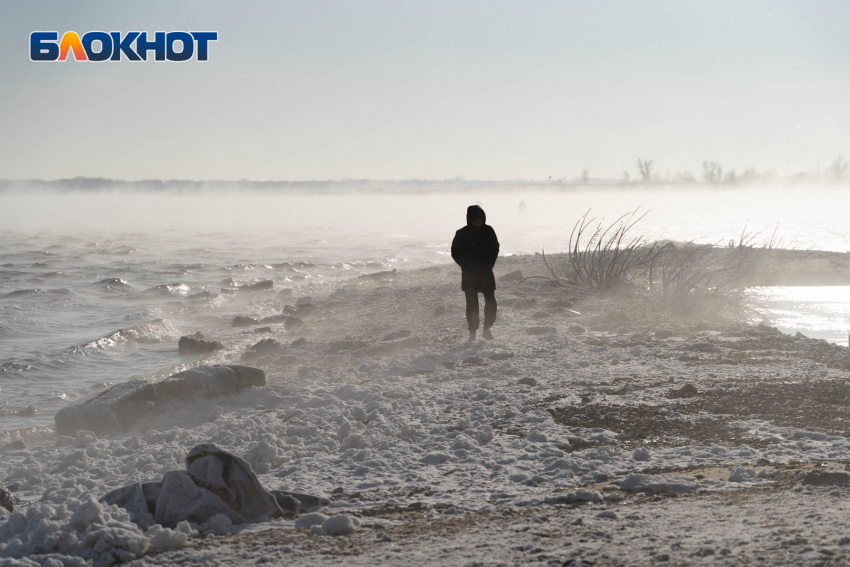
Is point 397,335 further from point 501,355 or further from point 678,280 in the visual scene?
point 678,280

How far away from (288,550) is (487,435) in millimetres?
1996

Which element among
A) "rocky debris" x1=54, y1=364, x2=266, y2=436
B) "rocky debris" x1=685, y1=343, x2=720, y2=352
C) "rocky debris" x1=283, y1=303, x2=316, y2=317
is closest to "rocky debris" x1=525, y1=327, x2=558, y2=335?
"rocky debris" x1=685, y1=343, x2=720, y2=352

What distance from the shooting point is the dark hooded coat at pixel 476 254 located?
27.6 feet

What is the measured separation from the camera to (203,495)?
360 centimetres

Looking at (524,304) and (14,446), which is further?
(524,304)

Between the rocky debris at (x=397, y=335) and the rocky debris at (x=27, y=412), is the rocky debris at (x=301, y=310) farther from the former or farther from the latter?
the rocky debris at (x=27, y=412)

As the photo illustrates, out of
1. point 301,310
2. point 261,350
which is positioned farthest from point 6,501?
point 301,310

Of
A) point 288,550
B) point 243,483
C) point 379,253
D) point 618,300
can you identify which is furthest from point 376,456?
point 379,253

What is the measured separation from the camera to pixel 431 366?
23.8 feet

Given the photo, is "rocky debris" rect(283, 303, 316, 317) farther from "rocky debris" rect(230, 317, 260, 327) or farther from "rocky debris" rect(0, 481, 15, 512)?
"rocky debris" rect(0, 481, 15, 512)

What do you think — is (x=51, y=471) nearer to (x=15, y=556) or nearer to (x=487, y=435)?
(x=15, y=556)

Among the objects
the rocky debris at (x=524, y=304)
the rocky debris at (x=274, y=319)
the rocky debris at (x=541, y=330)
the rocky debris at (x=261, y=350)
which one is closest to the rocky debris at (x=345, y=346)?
the rocky debris at (x=261, y=350)

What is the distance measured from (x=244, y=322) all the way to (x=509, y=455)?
8.63 meters

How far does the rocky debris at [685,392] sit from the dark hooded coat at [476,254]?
2908 millimetres
